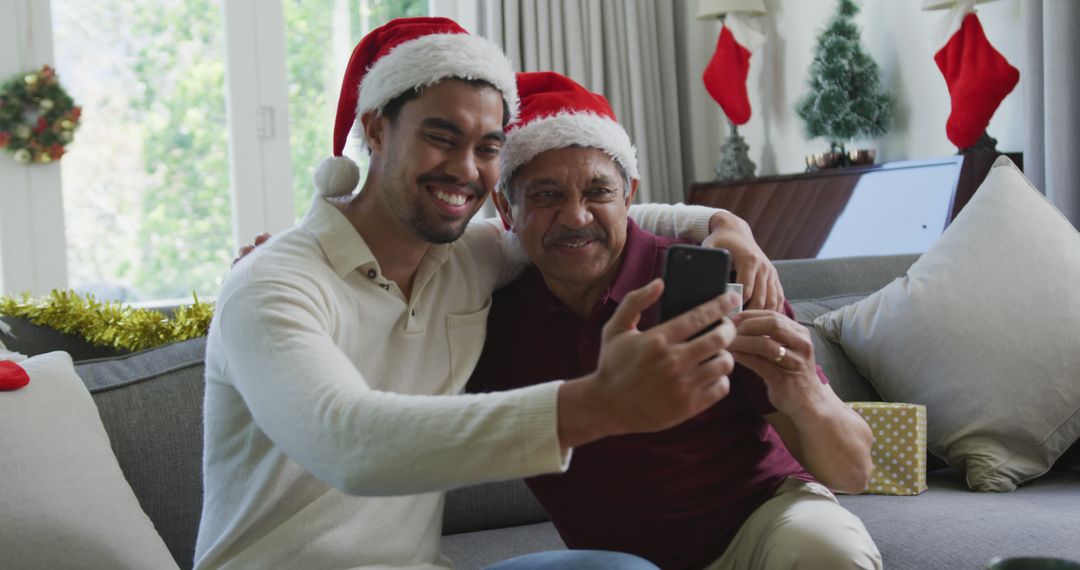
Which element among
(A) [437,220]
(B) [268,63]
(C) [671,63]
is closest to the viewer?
(A) [437,220]

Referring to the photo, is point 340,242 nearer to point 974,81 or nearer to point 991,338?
point 991,338

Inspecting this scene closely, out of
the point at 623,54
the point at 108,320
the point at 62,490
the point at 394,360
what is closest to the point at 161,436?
the point at 62,490

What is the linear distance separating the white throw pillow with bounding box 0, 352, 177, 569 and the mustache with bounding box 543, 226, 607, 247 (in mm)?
735

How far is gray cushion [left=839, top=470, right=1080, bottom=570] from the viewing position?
5.15 ft

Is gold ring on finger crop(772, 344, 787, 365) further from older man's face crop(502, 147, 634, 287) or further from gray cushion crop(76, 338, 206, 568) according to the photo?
gray cushion crop(76, 338, 206, 568)

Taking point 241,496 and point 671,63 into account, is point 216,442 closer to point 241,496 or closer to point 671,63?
point 241,496

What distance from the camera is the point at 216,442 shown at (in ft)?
4.38

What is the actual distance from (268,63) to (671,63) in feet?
5.84

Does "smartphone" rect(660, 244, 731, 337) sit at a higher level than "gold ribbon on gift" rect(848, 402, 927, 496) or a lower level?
higher

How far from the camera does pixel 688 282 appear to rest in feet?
3.31

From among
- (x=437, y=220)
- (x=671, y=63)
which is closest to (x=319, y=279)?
(x=437, y=220)

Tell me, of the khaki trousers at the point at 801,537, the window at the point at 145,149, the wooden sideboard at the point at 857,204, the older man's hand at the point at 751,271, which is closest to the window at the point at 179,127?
the window at the point at 145,149

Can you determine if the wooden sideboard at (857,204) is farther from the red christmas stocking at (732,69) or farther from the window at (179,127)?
the window at (179,127)

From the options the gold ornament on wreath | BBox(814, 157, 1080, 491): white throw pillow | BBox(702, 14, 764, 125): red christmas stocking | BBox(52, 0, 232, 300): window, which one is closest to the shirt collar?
BBox(814, 157, 1080, 491): white throw pillow
